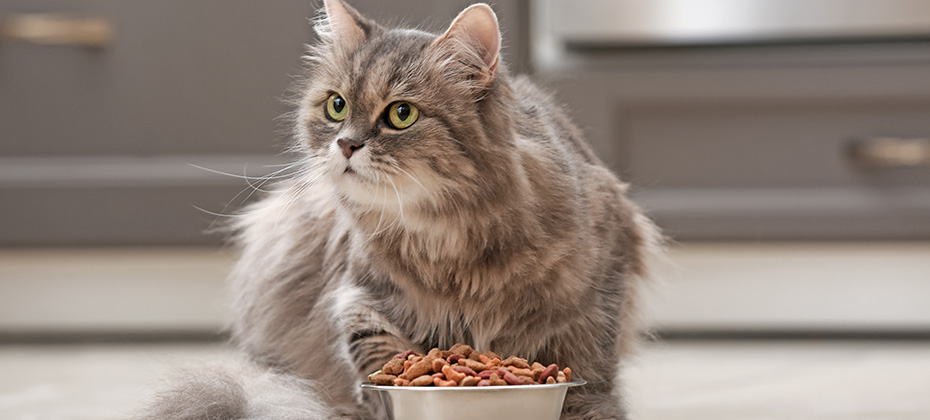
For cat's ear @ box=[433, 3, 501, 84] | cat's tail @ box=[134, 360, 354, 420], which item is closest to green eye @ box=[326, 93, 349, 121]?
cat's ear @ box=[433, 3, 501, 84]

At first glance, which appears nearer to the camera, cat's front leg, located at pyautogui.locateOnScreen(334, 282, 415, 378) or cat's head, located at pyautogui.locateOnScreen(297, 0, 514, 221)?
cat's head, located at pyautogui.locateOnScreen(297, 0, 514, 221)

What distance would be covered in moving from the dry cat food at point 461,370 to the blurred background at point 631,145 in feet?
3.49

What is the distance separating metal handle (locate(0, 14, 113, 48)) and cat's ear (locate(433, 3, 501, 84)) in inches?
57.4

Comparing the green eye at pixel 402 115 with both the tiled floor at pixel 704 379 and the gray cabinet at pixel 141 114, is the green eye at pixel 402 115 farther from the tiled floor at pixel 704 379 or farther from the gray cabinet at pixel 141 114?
the gray cabinet at pixel 141 114

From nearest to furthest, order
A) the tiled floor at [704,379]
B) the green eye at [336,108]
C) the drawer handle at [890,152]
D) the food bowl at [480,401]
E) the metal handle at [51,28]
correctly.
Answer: the food bowl at [480,401] → the green eye at [336,108] → the tiled floor at [704,379] → the drawer handle at [890,152] → the metal handle at [51,28]

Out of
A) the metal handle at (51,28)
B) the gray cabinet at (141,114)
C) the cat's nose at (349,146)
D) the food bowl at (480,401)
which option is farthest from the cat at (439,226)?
the metal handle at (51,28)

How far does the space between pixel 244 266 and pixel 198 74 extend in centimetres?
89

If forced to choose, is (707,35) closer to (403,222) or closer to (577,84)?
(577,84)

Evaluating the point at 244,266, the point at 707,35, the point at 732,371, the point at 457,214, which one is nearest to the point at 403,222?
the point at 457,214

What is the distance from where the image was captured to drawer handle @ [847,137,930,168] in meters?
2.21

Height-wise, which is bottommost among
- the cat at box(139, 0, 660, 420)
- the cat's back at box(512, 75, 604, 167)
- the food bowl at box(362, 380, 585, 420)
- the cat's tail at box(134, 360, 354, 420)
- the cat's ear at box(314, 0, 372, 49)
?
the cat's tail at box(134, 360, 354, 420)

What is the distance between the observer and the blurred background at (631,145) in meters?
2.24

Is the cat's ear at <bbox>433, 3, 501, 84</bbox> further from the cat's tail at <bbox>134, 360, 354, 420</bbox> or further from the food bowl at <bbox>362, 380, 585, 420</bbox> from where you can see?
the cat's tail at <bbox>134, 360, 354, 420</bbox>

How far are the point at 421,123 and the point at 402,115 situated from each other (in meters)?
0.03
